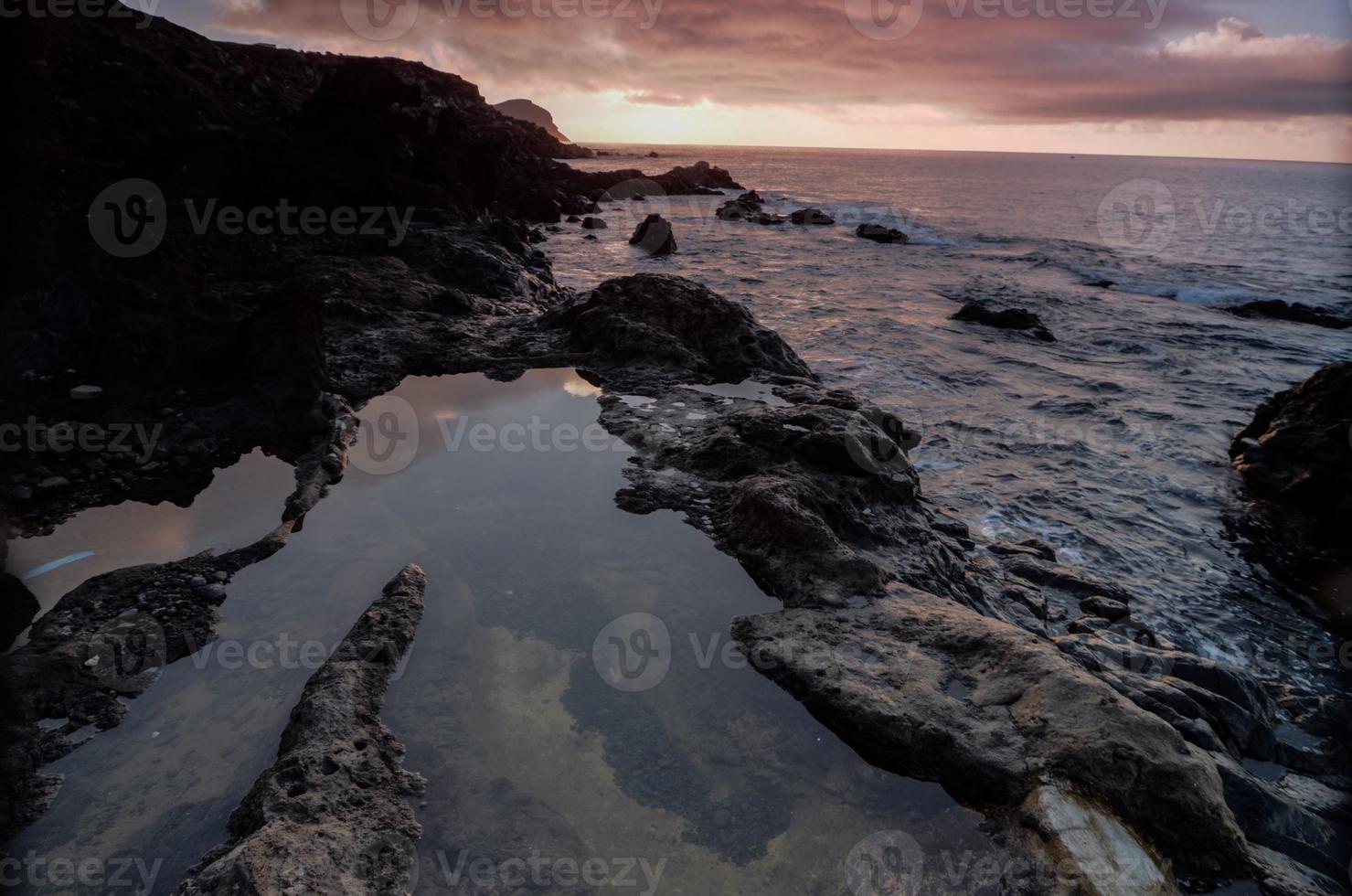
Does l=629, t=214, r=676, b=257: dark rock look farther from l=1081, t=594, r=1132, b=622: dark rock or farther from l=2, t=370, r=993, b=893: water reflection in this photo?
l=1081, t=594, r=1132, b=622: dark rock

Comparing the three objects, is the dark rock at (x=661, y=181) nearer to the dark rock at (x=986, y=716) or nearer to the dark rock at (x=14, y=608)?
the dark rock at (x=14, y=608)

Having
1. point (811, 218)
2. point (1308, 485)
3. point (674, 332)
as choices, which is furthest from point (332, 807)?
point (811, 218)

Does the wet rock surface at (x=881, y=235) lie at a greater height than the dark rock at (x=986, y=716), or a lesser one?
greater

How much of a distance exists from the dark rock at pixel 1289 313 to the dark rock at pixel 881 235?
52.3 feet

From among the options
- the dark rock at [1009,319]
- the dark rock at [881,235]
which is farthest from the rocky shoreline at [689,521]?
the dark rock at [881,235]

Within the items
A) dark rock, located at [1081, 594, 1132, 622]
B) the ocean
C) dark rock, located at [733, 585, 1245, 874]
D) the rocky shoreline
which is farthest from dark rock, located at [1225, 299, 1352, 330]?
dark rock, located at [733, 585, 1245, 874]

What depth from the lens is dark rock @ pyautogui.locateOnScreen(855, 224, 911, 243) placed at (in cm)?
3459

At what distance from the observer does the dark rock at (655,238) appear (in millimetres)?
26359

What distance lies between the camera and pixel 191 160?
547 inches

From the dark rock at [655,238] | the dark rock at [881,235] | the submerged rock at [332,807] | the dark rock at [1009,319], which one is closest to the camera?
the submerged rock at [332,807]

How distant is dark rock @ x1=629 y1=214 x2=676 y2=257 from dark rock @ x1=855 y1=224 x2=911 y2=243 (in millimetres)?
13337

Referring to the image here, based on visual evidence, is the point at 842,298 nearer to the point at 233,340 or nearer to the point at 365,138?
the point at 365,138

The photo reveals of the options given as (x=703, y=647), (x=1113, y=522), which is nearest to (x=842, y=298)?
(x=1113, y=522)

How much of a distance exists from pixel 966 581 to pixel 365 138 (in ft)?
57.7
